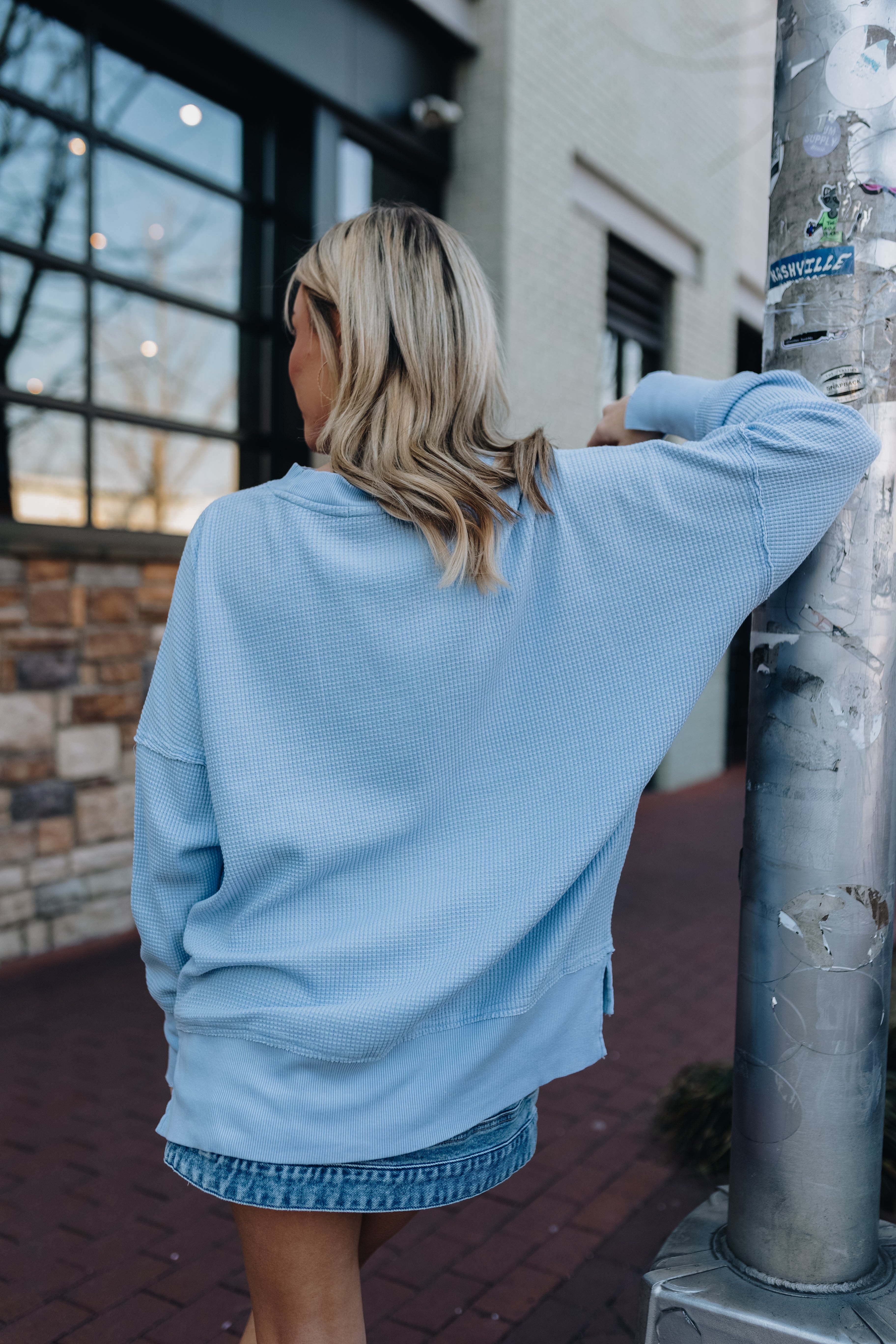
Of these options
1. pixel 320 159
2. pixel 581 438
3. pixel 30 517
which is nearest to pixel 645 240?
pixel 581 438

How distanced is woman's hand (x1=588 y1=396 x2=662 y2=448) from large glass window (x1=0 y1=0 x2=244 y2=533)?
411cm

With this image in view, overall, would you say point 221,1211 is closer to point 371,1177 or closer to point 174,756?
point 371,1177

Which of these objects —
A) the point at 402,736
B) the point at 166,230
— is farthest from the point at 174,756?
the point at 166,230

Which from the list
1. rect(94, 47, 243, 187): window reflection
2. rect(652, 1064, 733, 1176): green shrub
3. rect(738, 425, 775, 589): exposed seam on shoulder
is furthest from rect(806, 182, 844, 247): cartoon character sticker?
rect(94, 47, 243, 187): window reflection

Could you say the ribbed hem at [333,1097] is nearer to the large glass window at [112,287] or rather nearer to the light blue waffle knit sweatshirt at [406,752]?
the light blue waffle knit sweatshirt at [406,752]

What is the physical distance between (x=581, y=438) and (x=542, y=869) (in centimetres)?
763

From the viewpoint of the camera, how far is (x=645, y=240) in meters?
9.34

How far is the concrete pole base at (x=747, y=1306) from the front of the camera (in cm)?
164

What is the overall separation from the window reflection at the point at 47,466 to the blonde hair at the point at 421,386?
13.2 feet

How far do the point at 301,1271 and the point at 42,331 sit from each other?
15.8 ft

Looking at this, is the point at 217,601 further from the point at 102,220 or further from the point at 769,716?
the point at 102,220

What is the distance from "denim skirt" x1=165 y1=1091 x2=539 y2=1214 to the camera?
1228 millimetres

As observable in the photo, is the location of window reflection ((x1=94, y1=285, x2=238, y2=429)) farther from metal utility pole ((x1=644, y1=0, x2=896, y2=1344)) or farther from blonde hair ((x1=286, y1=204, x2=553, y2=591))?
blonde hair ((x1=286, y1=204, x2=553, y2=591))

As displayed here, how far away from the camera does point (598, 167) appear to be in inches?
327
